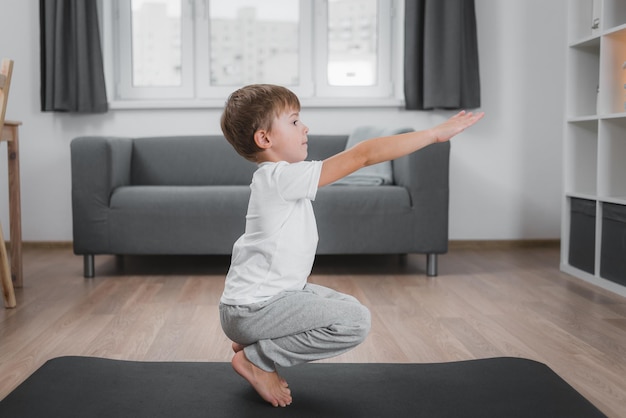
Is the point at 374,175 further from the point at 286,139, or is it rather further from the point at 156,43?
the point at 286,139

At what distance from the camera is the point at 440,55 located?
13.1 ft

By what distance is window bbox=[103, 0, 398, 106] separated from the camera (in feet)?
13.9

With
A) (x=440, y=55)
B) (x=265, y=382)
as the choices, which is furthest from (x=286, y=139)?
(x=440, y=55)

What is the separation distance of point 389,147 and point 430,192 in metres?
1.83

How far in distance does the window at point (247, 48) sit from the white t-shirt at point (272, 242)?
282 centimetres

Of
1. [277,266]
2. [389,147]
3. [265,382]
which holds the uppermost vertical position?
[389,147]

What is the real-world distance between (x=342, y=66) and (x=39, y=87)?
181cm

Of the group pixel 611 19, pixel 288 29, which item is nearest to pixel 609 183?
pixel 611 19

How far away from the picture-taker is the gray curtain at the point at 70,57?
392 centimetres

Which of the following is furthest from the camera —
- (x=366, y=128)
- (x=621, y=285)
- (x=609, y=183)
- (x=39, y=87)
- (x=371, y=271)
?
(x=39, y=87)

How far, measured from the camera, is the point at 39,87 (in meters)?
4.13

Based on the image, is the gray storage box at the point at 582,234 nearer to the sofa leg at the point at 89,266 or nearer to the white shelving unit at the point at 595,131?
the white shelving unit at the point at 595,131

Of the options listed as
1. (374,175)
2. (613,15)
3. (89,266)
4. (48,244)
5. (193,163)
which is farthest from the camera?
(48,244)

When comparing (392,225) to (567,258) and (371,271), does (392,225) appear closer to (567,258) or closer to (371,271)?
(371,271)
